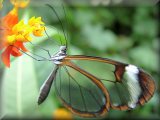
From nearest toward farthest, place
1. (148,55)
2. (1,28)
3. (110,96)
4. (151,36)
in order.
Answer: (1,28)
(110,96)
(148,55)
(151,36)

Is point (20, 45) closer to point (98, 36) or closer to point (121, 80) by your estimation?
point (121, 80)

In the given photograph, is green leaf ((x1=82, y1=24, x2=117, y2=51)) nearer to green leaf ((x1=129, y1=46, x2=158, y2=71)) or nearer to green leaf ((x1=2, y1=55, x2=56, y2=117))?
green leaf ((x1=129, y1=46, x2=158, y2=71))

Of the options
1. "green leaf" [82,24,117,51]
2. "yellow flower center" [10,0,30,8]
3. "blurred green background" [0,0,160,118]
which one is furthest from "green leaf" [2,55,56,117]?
"green leaf" [82,24,117,51]

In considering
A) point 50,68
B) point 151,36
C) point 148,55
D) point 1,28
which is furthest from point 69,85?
point 151,36

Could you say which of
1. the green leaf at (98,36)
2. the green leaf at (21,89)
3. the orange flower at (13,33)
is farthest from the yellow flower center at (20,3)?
the green leaf at (98,36)

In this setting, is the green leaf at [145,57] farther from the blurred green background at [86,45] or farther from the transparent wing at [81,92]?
the transparent wing at [81,92]

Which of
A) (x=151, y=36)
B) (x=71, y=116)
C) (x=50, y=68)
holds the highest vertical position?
(x=151, y=36)

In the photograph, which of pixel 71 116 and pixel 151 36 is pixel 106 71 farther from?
pixel 151 36
